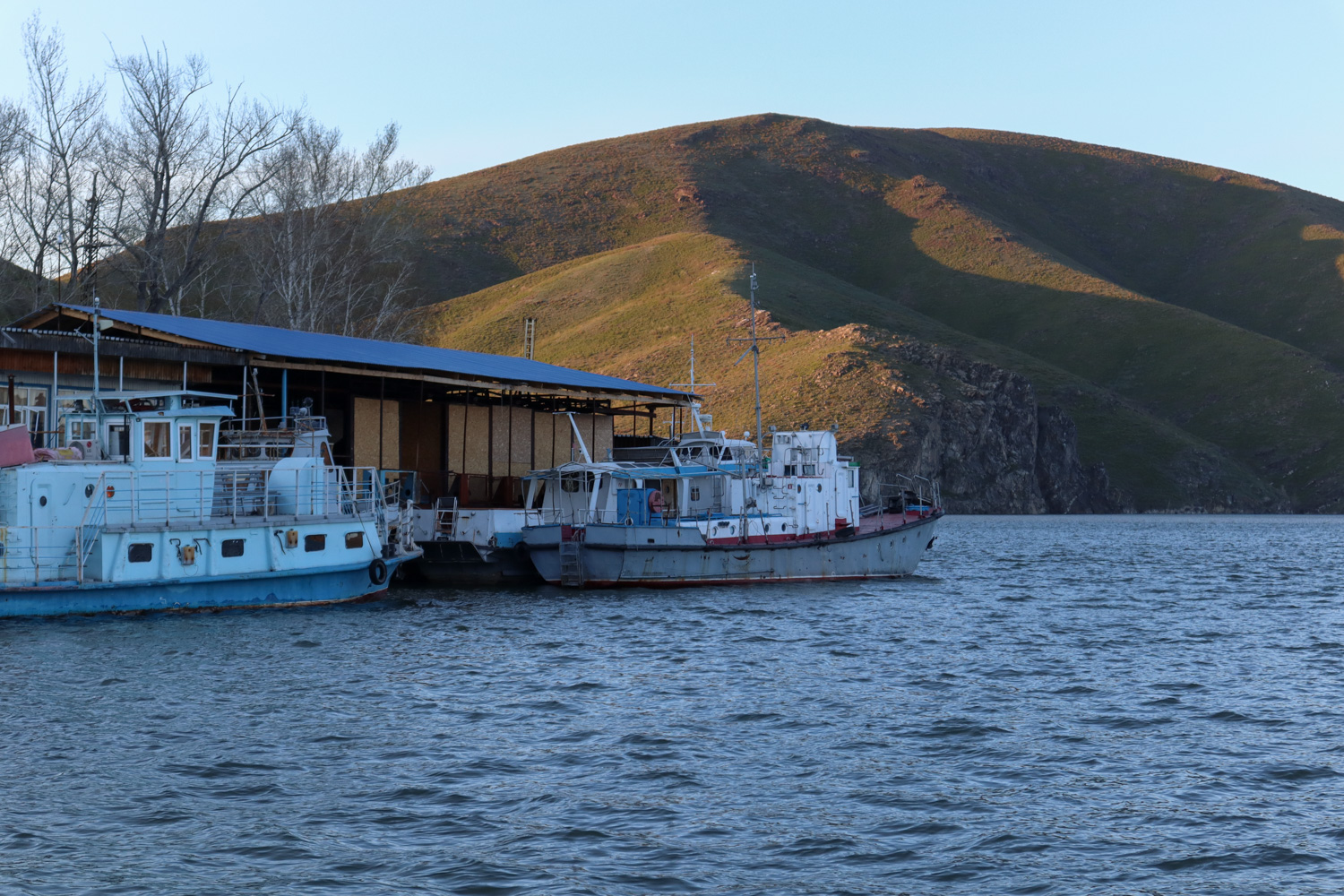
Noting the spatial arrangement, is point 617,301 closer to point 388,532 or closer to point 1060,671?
point 388,532

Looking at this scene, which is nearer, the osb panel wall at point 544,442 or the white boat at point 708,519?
the white boat at point 708,519

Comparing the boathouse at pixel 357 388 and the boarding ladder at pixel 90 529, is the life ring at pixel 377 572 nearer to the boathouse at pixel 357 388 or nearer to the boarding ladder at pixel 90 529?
the boathouse at pixel 357 388

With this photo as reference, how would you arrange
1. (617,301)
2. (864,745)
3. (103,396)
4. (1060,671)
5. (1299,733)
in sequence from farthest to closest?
(617,301) → (103,396) → (1060,671) → (1299,733) → (864,745)

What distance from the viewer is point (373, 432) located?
1725 inches

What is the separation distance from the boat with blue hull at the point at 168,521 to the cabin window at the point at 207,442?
32mm

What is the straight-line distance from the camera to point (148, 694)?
68.0 ft

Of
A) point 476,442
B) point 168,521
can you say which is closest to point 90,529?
point 168,521

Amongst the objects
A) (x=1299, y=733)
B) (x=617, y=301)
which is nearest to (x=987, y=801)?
(x=1299, y=733)

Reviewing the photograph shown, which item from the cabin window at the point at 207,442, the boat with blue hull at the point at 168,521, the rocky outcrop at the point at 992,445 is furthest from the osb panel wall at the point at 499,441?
the rocky outcrop at the point at 992,445

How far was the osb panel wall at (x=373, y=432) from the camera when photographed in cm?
4312

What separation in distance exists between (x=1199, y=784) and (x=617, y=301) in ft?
533

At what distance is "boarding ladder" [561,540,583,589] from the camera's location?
130 ft

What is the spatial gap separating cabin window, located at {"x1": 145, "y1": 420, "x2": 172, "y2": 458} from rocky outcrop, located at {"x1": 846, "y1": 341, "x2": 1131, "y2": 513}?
106582mm

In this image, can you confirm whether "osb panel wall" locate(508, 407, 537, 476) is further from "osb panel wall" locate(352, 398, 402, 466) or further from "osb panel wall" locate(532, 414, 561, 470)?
"osb panel wall" locate(352, 398, 402, 466)
